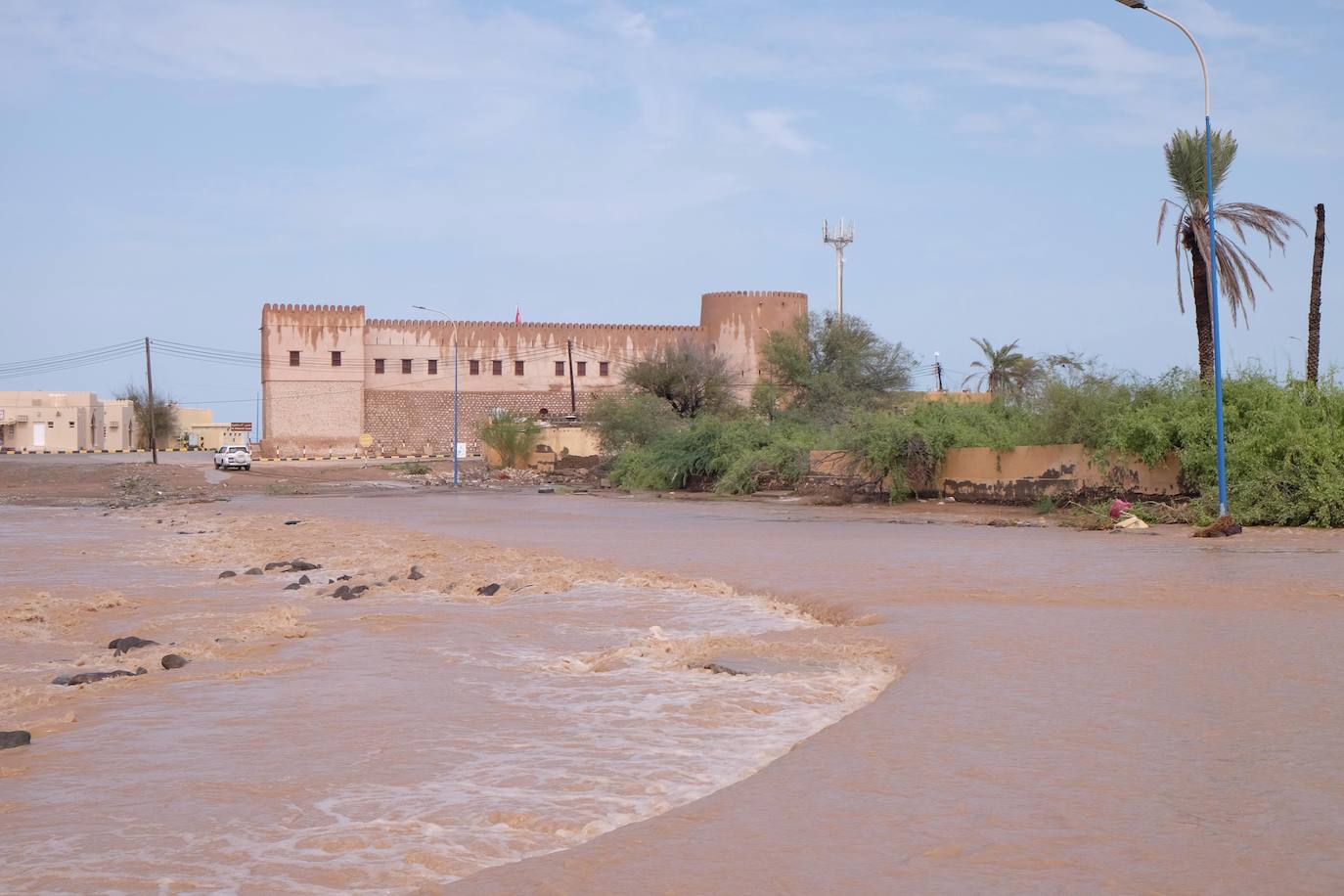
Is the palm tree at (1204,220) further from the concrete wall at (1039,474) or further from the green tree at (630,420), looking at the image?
the green tree at (630,420)

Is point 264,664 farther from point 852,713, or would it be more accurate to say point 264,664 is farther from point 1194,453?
point 1194,453

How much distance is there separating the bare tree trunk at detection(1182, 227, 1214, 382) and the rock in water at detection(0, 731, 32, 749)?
855 inches

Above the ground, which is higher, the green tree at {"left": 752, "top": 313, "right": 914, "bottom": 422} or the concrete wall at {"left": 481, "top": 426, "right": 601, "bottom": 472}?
the green tree at {"left": 752, "top": 313, "right": 914, "bottom": 422}

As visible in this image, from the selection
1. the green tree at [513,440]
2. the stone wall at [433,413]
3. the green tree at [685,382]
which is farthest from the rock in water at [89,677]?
the stone wall at [433,413]

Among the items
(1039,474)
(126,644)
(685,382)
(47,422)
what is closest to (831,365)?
(685,382)

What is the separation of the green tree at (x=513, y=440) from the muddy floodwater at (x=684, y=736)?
149 ft

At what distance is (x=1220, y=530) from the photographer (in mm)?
18953

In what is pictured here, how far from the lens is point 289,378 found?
6412 cm

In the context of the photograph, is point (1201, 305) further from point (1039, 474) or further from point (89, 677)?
point (89, 677)

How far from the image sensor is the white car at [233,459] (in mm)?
52625

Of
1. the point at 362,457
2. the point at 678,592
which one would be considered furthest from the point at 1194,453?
the point at 362,457

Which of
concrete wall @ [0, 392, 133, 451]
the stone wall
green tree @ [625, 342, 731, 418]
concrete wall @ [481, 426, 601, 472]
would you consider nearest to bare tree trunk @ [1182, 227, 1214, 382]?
green tree @ [625, 342, 731, 418]

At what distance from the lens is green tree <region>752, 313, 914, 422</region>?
4597cm

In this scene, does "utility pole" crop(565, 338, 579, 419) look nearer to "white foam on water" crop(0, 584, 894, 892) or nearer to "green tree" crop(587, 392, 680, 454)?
"green tree" crop(587, 392, 680, 454)
